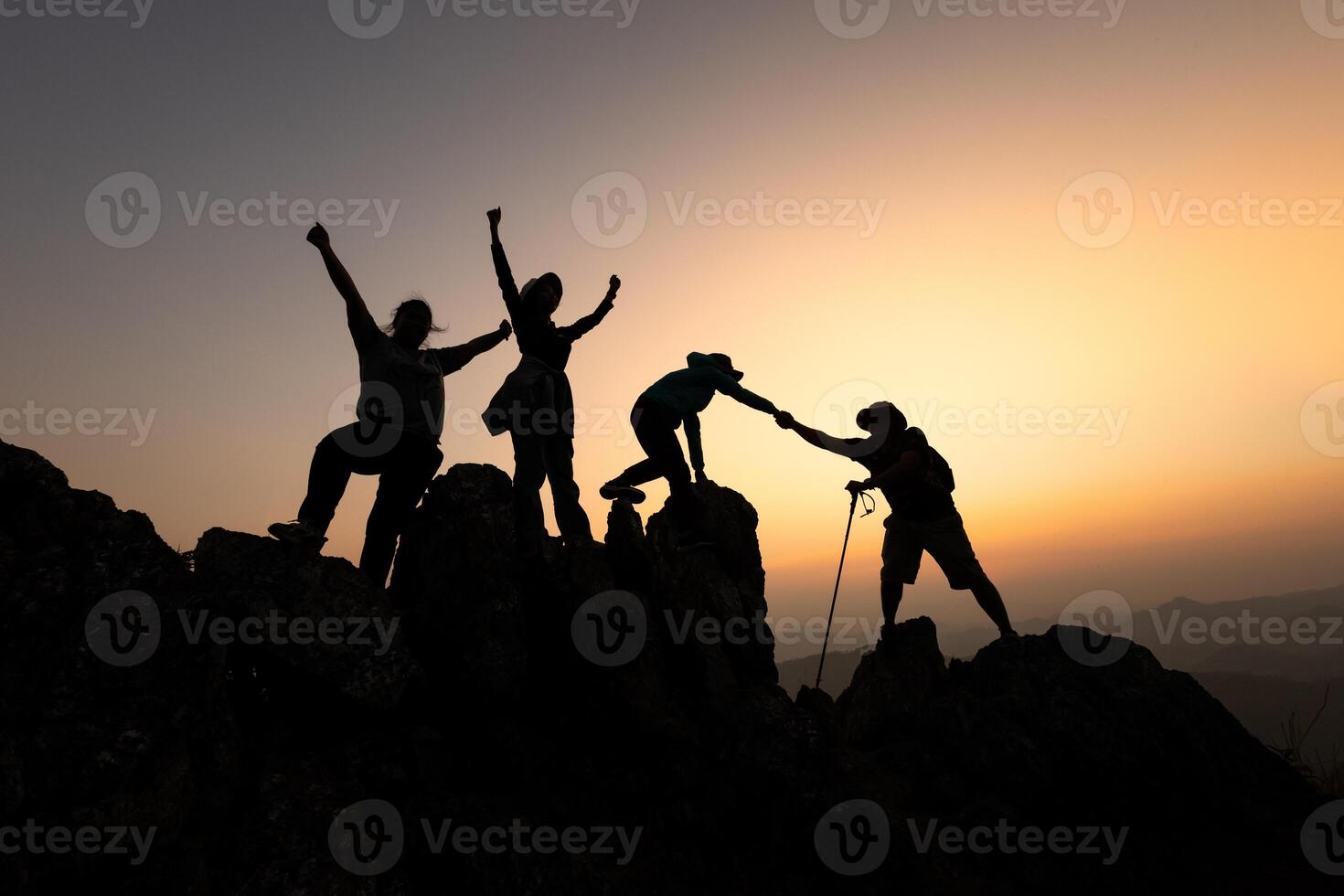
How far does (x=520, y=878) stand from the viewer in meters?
6.39

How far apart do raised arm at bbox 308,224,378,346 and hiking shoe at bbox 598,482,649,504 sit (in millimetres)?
3695

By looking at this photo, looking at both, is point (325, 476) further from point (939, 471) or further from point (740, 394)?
point (939, 471)

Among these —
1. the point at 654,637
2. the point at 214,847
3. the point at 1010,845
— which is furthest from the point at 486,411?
the point at 1010,845

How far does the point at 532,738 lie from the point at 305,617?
276 centimetres

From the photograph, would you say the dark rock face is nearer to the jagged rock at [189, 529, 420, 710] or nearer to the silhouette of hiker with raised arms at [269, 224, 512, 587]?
the jagged rock at [189, 529, 420, 710]

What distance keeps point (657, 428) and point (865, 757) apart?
5127 mm

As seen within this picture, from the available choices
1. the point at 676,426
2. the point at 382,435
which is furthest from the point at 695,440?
the point at 382,435

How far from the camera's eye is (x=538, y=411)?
346 inches

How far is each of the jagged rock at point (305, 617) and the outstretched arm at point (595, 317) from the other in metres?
4.32

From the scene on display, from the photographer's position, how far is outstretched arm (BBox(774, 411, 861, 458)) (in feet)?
34.0

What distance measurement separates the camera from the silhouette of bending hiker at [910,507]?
975 centimetres

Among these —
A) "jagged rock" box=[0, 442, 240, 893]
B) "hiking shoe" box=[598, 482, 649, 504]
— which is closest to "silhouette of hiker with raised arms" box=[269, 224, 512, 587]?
"jagged rock" box=[0, 442, 240, 893]

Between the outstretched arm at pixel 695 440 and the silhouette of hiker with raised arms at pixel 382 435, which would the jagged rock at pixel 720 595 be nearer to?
the outstretched arm at pixel 695 440

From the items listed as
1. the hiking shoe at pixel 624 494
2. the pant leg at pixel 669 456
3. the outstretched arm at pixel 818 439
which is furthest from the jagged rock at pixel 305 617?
the outstretched arm at pixel 818 439
